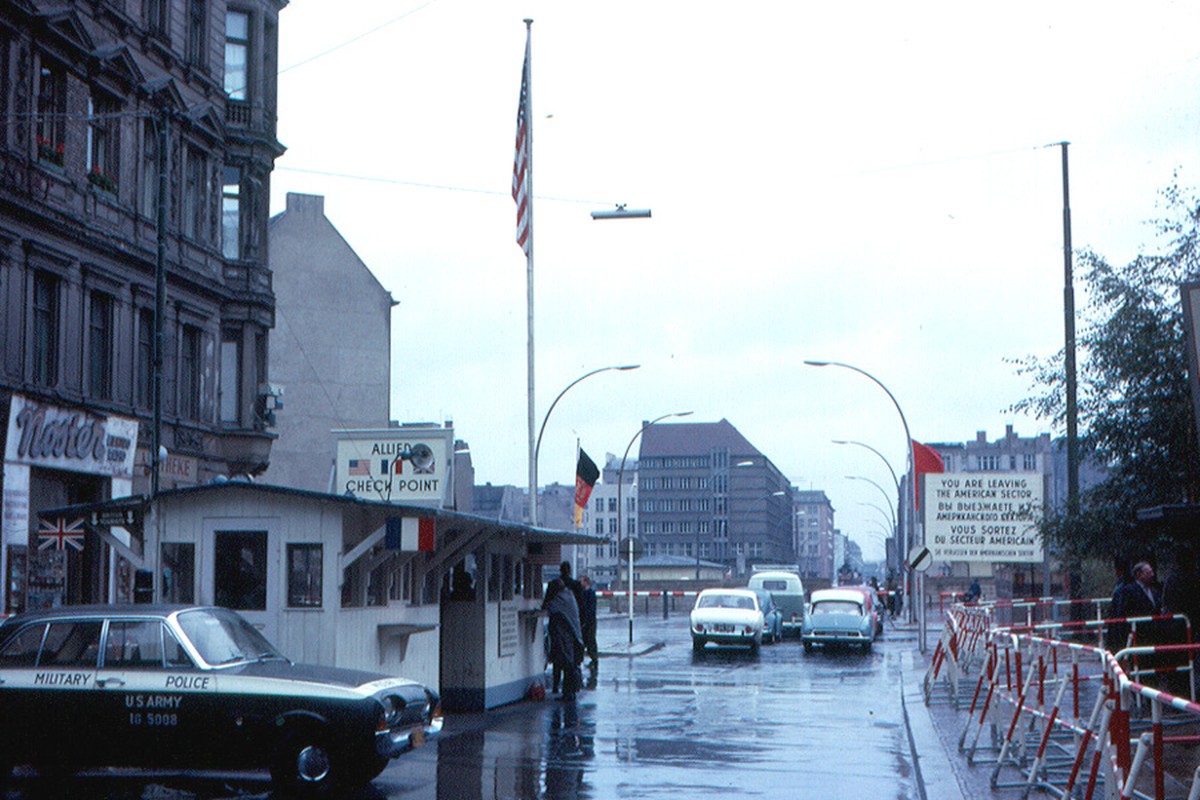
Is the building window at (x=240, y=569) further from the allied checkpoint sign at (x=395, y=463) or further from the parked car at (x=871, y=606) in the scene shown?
the parked car at (x=871, y=606)

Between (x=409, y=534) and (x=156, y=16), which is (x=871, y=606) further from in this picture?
(x=409, y=534)

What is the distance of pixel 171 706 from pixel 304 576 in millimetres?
4391

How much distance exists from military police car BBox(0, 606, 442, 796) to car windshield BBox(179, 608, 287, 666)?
2 cm

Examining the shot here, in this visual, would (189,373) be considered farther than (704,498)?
No

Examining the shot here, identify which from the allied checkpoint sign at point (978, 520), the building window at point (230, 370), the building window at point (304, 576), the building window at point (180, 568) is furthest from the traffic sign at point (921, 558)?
the building window at point (180, 568)

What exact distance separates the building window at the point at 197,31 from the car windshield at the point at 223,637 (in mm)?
20884

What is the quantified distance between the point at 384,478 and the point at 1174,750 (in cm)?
1488

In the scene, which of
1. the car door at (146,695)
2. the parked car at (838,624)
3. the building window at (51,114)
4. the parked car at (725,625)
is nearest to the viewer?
the car door at (146,695)

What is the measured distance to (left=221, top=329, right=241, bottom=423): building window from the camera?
33906 millimetres

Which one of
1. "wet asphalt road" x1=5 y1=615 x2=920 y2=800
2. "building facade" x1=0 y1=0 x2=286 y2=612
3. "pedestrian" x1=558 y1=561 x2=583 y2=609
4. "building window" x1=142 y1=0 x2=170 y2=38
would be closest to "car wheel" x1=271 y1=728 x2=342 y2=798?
"wet asphalt road" x1=5 y1=615 x2=920 y2=800

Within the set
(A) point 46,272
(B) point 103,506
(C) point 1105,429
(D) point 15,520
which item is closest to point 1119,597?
(C) point 1105,429

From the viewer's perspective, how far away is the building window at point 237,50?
116 feet

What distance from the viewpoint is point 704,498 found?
18925cm

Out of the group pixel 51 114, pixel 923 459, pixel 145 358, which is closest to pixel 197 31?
pixel 51 114
